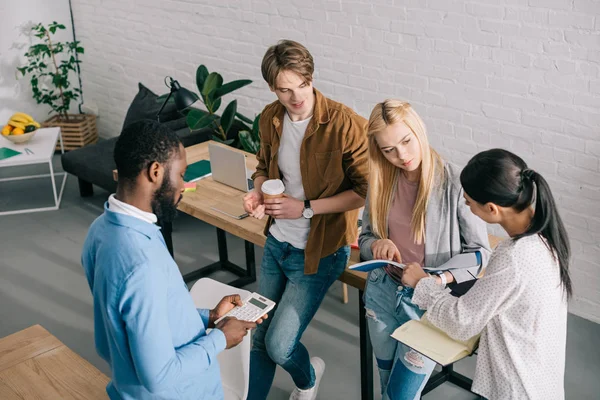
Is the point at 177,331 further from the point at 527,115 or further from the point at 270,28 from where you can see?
the point at 270,28

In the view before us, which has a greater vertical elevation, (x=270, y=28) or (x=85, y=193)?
(x=270, y=28)

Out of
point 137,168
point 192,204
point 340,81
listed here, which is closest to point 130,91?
point 340,81

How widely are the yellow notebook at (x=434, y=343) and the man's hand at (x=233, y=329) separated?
0.45 m

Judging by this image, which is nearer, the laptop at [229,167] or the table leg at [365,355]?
the table leg at [365,355]

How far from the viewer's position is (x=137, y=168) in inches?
70.5

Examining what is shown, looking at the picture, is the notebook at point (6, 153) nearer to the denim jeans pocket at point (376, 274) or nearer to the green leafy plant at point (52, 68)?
the green leafy plant at point (52, 68)

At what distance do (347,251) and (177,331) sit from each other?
1069 millimetres

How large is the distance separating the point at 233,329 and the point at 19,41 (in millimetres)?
5319

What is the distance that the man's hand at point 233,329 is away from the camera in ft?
6.81

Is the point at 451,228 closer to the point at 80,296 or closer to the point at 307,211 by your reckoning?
the point at 307,211

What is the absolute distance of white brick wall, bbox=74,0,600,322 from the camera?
342 cm

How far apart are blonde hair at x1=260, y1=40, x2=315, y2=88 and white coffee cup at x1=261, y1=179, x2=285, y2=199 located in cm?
36

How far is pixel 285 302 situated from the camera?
2752mm

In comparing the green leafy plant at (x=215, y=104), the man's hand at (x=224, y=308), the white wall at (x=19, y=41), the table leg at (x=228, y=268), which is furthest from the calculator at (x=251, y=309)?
the white wall at (x=19, y=41)
